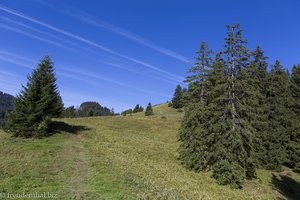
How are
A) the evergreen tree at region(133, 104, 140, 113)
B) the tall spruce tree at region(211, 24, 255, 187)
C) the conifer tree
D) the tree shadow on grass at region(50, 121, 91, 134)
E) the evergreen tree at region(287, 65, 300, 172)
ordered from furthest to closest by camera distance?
the evergreen tree at region(133, 104, 140, 113), the conifer tree, the tree shadow on grass at region(50, 121, 91, 134), the evergreen tree at region(287, 65, 300, 172), the tall spruce tree at region(211, 24, 255, 187)

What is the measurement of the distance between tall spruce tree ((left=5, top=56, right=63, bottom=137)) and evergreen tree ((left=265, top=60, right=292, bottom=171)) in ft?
81.8

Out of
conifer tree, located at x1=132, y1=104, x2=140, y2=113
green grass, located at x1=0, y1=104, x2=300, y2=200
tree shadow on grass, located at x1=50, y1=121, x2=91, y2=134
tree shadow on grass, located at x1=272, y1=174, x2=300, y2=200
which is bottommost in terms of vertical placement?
tree shadow on grass, located at x1=272, y1=174, x2=300, y2=200

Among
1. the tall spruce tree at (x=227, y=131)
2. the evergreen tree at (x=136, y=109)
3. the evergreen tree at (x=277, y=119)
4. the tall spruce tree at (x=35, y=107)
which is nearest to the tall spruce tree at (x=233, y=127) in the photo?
the tall spruce tree at (x=227, y=131)

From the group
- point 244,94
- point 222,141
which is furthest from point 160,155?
point 244,94

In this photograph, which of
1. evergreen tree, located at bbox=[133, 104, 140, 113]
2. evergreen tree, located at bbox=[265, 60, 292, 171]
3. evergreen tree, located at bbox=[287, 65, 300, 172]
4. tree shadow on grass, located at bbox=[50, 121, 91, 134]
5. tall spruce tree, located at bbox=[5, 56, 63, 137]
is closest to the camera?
tall spruce tree, located at bbox=[5, 56, 63, 137]

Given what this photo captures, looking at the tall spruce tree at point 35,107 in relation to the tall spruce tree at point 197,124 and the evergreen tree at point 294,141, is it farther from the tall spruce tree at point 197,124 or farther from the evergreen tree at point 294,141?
the evergreen tree at point 294,141

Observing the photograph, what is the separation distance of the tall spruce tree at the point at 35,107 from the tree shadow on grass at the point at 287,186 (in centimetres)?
2411

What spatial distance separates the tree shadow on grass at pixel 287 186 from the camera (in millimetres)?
24850

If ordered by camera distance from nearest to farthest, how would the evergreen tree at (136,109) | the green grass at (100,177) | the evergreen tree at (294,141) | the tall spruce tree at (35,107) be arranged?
the green grass at (100,177) → the tall spruce tree at (35,107) → the evergreen tree at (294,141) → the evergreen tree at (136,109)

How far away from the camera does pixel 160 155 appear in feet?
104

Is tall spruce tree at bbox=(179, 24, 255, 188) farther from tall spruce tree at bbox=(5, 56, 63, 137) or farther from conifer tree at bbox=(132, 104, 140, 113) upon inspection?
conifer tree at bbox=(132, 104, 140, 113)

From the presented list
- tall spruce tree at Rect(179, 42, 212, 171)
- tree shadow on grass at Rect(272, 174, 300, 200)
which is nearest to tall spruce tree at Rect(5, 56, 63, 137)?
tall spruce tree at Rect(179, 42, 212, 171)

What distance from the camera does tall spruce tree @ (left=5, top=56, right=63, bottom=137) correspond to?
28297mm

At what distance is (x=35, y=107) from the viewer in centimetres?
2894
